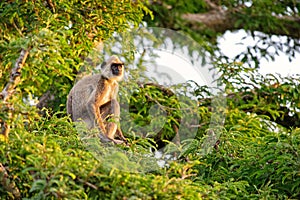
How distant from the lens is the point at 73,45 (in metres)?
8.04

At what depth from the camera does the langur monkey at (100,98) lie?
7.26 m

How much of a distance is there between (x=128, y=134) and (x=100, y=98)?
1.03 m

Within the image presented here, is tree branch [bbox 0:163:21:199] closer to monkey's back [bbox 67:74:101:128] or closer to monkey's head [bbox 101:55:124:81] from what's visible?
Result: monkey's back [bbox 67:74:101:128]

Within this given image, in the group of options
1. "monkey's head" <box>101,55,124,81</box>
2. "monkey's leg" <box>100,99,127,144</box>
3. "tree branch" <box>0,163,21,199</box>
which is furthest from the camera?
"monkey's head" <box>101,55,124,81</box>

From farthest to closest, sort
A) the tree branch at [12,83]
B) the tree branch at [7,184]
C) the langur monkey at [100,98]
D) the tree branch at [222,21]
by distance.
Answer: the tree branch at [222,21] < the langur monkey at [100,98] < the tree branch at [12,83] < the tree branch at [7,184]

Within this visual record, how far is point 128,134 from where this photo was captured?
27.3 ft

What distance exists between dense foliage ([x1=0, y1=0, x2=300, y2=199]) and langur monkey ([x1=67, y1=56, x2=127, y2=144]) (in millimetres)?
202

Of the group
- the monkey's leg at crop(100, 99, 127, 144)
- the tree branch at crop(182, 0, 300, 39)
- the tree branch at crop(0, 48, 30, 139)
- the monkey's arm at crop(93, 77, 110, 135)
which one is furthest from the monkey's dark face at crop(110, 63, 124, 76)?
the tree branch at crop(182, 0, 300, 39)

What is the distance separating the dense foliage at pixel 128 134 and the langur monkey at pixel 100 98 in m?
0.20

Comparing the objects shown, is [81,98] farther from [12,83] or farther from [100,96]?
[12,83]

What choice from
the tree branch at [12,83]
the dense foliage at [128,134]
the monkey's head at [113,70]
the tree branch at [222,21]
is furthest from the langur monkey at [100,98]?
the tree branch at [222,21]

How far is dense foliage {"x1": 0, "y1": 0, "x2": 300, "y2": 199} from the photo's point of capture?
494cm

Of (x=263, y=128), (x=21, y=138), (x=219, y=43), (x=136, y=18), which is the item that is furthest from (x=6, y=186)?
(x=219, y=43)

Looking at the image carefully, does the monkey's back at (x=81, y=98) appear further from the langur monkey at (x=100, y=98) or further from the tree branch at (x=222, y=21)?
the tree branch at (x=222, y=21)
